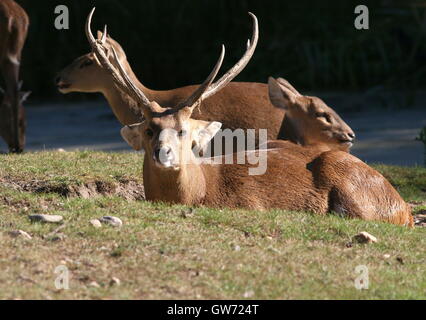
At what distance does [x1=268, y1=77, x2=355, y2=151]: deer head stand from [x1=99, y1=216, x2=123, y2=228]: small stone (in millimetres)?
3039

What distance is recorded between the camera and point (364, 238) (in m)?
6.52

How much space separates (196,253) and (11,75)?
17.1ft

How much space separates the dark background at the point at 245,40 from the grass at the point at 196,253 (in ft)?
27.5

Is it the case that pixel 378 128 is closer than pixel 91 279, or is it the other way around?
pixel 91 279

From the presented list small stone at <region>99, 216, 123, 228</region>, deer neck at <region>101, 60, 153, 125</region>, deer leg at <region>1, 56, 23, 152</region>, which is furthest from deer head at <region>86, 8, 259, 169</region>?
deer leg at <region>1, 56, 23, 152</region>

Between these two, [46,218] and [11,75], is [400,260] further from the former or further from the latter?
[11,75]

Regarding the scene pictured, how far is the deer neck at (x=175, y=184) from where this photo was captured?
7051 millimetres

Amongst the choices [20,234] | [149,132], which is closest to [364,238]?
[149,132]

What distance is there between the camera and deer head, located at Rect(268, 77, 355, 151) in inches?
357

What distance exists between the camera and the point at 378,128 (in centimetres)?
1345

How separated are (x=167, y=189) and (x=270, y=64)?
29.0ft

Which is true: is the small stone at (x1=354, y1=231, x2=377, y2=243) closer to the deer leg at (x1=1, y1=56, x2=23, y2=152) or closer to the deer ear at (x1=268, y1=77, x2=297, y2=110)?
the deer ear at (x1=268, y1=77, x2=297, y2=110)

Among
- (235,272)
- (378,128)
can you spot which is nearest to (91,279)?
(235,272)
